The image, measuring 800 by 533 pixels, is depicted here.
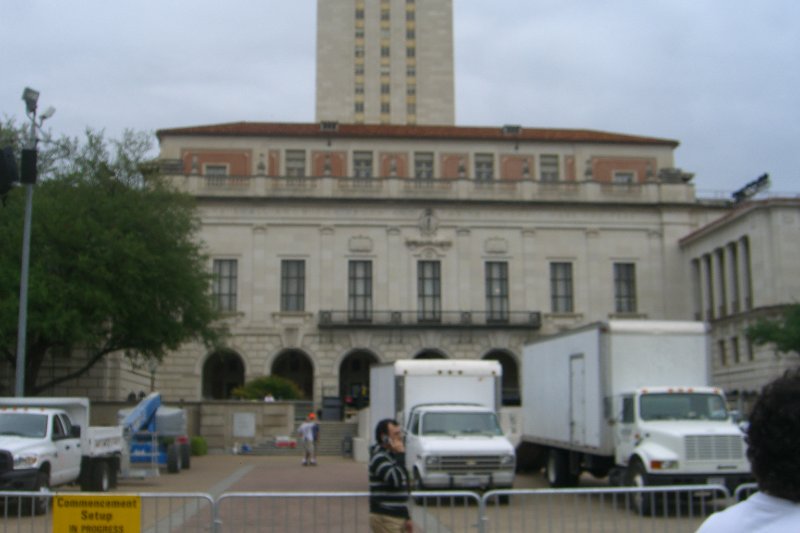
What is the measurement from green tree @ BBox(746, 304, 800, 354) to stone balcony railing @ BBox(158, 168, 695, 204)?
15.9 m

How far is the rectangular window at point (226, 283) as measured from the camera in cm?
5612

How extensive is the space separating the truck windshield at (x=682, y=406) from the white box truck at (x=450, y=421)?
2.69m

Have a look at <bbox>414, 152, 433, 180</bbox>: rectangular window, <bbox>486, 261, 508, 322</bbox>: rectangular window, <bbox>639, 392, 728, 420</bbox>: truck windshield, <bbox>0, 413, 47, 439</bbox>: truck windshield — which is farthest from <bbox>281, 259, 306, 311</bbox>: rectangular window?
<bbox>639, 392, 728, 420</bbox>: truck windshield

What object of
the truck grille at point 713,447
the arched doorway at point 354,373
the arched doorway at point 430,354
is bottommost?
the truck grille at point 713,447

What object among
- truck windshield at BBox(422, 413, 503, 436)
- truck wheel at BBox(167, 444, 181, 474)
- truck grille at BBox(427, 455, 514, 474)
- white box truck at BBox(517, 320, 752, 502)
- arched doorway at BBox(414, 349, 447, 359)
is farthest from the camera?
arched doorway at BBox(414, 349, 447, 359)

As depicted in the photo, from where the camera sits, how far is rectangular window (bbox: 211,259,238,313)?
56125mm

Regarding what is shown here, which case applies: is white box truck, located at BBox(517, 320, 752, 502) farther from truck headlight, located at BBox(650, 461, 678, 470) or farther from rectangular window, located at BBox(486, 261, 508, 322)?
rectangular window, located at BBox(486, 261, 508, 322)

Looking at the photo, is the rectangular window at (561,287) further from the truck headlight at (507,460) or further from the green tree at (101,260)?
the truck headlight at (507,460)

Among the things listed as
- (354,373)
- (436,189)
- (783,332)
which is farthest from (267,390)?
(783,332)

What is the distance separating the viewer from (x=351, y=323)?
182 ft

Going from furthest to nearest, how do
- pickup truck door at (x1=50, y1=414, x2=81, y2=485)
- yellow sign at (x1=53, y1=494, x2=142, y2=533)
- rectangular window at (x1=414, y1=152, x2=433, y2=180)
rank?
rectangular window at (x1=414, y1=152, x2=433, y2=180), pickup truck door at (x1=50, y1=414, x2=81, y2=485), yellow sign at (x1=53, y1=494, x2=142, y2=533)

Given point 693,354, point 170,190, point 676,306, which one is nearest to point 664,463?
point 693,354

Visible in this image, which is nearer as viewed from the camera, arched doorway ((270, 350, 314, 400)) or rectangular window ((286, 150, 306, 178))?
arched doorway ((270, 350, 314, 400))

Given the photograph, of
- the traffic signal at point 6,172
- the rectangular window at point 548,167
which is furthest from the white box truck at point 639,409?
the rectangular window at point 548,167
